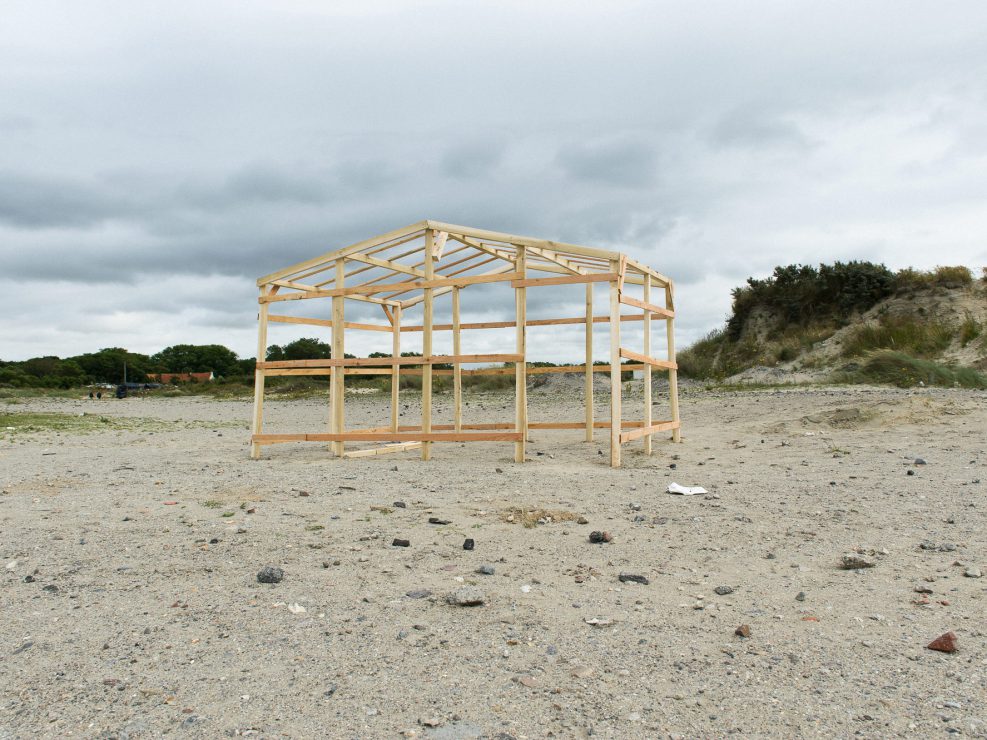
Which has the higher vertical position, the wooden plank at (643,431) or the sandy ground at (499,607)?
the wooden plank at (643,431)

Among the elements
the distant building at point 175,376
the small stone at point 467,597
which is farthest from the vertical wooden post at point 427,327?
the distant building at point 175,376

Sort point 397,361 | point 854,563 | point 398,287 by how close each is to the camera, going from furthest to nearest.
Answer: point 397,361 < point 398,287 < point 854,563

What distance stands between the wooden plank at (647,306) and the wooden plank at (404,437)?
7.01 ft

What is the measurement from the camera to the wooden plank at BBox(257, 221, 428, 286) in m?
9.35

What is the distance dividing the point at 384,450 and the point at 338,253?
300cm

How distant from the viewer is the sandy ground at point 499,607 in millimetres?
2541

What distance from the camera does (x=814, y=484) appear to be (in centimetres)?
654

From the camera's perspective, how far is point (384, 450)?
1054 centimetres

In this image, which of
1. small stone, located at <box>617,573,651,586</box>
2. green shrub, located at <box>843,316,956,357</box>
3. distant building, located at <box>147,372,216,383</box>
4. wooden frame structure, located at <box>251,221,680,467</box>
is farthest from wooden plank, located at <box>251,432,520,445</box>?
distant building, located at <box>147,372,216,383</box>

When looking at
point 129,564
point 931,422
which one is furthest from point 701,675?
point 931,422

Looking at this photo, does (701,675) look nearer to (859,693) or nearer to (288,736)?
(859,693)

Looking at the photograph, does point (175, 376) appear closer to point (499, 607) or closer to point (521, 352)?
point (521, 352)

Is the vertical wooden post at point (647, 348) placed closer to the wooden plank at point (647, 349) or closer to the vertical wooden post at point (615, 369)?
the wooden plank at point (647, 349)

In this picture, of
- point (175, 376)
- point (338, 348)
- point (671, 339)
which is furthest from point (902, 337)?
point (175, 376)
